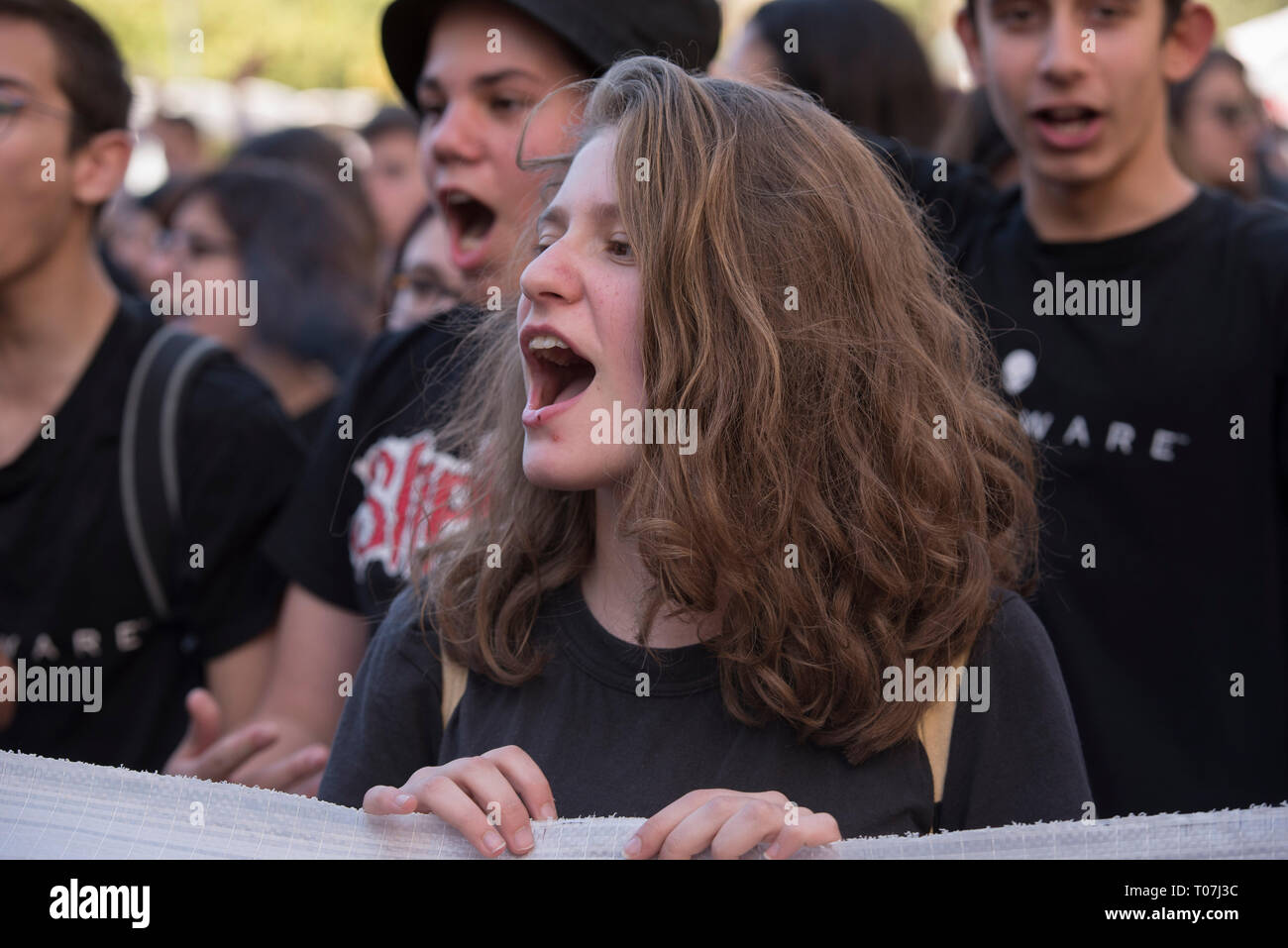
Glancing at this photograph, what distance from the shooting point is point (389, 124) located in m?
7.68

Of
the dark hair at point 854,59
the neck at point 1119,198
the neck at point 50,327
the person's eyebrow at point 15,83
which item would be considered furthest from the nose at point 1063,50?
the person's eyebrow at point 15,83

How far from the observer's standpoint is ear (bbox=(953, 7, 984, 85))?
304 cm

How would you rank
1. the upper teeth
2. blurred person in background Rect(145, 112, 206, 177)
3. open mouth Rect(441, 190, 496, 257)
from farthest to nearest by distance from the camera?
blurred person in background Rect(145, 112, 206, 177)
open mouth Rect(441, 190, 496, 257)
the upper teeth

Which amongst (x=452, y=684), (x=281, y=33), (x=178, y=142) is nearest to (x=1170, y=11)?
(x=452, y=684)

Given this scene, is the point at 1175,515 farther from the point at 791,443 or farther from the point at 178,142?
the point at 178,142

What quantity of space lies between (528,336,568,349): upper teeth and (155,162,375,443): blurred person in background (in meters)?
2.56

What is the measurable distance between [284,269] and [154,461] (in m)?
1.78

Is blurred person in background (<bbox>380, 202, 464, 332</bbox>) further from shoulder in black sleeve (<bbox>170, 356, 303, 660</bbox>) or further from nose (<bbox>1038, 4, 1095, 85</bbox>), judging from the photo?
nose (<bbox>1038, 4, 1095, 85</bbox>)

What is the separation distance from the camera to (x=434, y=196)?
2.94 meters

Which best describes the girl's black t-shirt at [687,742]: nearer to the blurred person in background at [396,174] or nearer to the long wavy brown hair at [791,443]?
the long wavy brown hair at [791,443]

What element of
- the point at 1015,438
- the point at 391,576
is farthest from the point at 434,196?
the point at 1015,438

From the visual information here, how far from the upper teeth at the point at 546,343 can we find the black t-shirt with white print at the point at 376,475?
2.21 ft

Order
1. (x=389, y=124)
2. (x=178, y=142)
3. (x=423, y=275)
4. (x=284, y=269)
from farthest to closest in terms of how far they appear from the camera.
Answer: (x=178, y=142) < (x=389, y=124) < (x=284, y=269) < (x=423, y=275)

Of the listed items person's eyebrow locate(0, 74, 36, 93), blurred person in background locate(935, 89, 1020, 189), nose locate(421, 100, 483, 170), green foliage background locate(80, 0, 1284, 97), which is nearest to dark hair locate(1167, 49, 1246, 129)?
blurred person in background locate(935, 89, 1020, 189)
